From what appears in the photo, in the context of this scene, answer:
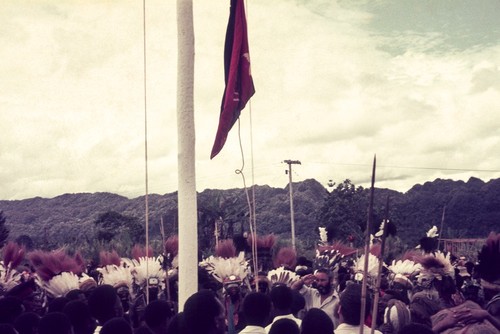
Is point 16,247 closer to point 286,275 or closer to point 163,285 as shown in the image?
point 163,285

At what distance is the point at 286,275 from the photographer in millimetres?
9547

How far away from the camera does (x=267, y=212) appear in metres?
117

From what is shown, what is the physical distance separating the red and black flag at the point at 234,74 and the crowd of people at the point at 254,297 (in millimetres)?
1246

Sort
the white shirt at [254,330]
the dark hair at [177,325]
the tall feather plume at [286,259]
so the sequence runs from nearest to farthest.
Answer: the dark hair at [177,325] < the white shirt at [254,330] < the tall feather plume at [286,259]

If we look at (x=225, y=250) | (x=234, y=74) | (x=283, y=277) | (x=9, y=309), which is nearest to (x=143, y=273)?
(x=225, y=250)

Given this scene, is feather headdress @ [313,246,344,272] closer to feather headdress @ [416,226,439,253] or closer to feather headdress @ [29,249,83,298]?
feather headdress @ [416,226,439,253]

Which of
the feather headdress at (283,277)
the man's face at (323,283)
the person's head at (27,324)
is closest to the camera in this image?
the person's head at (27,324)

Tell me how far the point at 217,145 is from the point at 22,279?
16.6ft

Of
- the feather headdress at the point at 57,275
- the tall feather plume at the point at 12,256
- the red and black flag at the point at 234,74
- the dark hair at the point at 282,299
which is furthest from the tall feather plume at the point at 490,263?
the tall feather plume at the point at 12,256

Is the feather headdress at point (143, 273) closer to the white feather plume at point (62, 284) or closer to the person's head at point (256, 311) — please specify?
the white feather plume at point (62, 284)

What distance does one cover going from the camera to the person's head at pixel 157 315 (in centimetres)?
527

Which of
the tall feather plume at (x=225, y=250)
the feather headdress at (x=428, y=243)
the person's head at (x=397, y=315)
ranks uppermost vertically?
the tall feather plume at (x=225, y=250)

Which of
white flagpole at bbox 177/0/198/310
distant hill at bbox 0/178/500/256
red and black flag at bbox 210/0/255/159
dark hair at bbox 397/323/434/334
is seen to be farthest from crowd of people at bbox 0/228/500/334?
distant hill at bbox 0/178/500/256

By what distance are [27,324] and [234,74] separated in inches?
120
